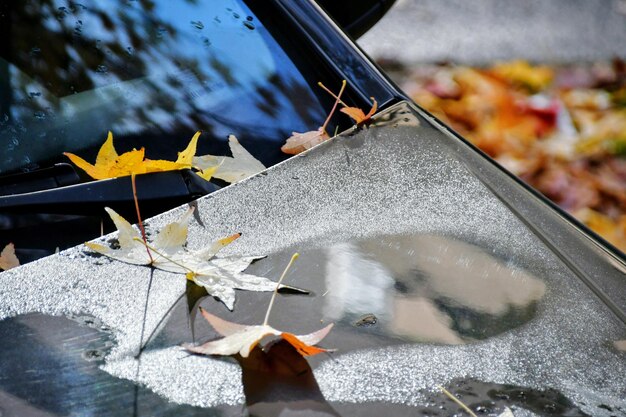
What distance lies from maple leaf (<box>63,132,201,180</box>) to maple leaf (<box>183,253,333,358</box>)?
41 cm

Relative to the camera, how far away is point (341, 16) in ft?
7.91

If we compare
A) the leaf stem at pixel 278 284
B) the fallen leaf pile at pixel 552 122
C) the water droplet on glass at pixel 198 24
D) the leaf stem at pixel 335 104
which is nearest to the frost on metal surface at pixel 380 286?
the leaf stem at pixel 278 284

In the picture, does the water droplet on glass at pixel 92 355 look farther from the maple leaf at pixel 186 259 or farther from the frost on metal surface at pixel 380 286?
the maple leaf at pixel 186 259

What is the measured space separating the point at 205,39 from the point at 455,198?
0.71 metres

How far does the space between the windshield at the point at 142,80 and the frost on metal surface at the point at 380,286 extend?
229 millimetres

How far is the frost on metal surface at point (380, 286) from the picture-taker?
958mm

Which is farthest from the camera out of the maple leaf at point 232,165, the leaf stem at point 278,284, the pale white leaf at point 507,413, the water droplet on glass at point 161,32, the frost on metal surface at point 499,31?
the frost on metal surface at point 499,31

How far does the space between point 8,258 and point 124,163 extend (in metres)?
0.25

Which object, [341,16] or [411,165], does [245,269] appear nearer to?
[411,165]

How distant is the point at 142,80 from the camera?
5.22 ft

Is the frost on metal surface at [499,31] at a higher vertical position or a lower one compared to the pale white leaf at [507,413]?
lower

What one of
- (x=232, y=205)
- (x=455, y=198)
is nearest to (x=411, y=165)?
(x=455, y=198)

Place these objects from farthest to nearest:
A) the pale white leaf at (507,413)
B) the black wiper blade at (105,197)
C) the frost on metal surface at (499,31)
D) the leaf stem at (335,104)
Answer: the frost on metal surface at (499,31)
the leaf stem at (335,104)
the black wiper blade at (105,197)
the pale white leaf at (507,413)

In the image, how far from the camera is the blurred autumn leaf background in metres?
2.66
